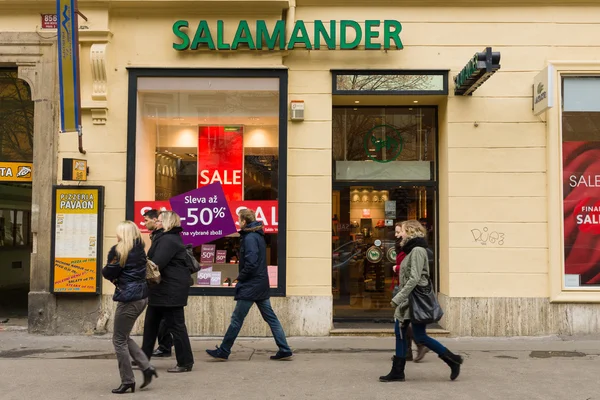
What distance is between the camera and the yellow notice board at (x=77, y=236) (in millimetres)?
8914

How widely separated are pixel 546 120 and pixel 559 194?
1.17 metres

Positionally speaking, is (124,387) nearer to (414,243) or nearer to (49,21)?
(414,243)

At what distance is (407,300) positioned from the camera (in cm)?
621

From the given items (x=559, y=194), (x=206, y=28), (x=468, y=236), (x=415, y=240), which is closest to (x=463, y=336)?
(x=468, y=236)

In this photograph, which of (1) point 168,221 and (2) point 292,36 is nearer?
(1) point 168,221

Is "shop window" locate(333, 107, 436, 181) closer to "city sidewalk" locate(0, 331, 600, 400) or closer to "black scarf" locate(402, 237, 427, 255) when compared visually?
"city sidewalk" locate(0, 331, 600, 400)

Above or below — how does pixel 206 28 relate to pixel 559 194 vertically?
above

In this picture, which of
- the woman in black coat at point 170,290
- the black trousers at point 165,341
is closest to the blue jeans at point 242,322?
the woman in black coat at point 170,290

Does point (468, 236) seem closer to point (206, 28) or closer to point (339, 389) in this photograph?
point (339, 389)

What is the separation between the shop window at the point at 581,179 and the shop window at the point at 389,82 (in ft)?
6.81

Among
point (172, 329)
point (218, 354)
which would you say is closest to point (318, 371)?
point (218, 354)

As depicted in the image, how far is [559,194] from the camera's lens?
8.99 meters

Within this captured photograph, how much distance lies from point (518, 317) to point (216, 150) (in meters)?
5.47

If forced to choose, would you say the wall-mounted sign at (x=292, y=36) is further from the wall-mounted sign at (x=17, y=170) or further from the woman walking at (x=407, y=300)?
the woman walking at (x=407, y=300)
